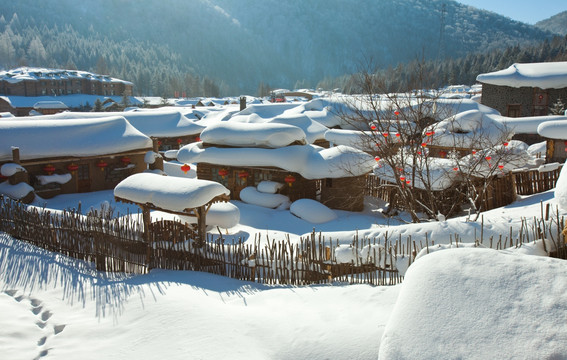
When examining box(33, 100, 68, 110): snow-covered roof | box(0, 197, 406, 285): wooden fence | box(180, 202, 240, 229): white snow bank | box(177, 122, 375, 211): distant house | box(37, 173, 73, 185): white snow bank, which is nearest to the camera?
box(0, 197, 406, 285): wooden fence

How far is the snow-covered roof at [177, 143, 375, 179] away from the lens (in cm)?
1823

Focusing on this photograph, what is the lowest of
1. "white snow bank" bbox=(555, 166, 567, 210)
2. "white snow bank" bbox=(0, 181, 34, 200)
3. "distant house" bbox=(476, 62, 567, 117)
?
Result: "white snow bank" bbox=(0, 181, 34, 200)

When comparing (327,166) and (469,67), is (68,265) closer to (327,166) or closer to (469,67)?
(327,166)

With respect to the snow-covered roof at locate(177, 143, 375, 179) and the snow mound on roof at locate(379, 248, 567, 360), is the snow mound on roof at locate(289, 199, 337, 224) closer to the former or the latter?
the snow-covered roof at locate(177, 143, 375, 179)

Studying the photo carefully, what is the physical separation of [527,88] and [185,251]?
1159 inches

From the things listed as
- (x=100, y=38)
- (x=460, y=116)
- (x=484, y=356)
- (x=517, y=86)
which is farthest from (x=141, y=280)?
(x=100, y=38)

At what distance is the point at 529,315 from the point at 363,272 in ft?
15.6

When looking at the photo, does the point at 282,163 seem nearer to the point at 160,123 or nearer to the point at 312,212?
the point at 312,212

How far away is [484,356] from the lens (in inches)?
162

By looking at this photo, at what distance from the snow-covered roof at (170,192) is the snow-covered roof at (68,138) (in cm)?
802

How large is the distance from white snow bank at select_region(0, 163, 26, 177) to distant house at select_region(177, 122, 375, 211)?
6947mm

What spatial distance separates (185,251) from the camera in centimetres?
1052

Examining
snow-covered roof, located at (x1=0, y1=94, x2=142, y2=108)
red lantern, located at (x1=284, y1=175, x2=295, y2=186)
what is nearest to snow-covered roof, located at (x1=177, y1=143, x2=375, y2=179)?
red lantern, located at (x1=284, y1=175, x2=295, y2=186)

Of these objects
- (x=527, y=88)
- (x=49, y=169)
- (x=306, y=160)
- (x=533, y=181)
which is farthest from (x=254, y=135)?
(x=527, y=88)
